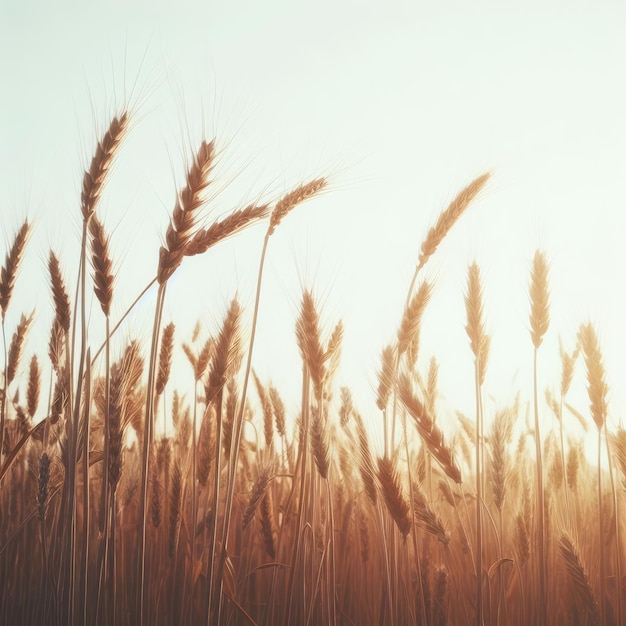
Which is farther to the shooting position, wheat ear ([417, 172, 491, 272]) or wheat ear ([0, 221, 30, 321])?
wheat ear ([0, 221, 30, 321])

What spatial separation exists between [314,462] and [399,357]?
0.32 meters

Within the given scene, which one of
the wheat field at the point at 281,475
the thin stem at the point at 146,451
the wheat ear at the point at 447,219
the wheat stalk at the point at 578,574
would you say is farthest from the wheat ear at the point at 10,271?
the wheat stalk at the point at 578,574

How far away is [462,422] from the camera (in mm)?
1826

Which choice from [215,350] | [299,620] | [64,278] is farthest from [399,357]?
[64,278]

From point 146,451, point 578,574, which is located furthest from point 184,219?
point 578,574

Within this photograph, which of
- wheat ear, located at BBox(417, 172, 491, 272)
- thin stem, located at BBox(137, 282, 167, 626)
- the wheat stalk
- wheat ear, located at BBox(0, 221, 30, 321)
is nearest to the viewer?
thin stem, located at BBox(137, 282, 167, 626)

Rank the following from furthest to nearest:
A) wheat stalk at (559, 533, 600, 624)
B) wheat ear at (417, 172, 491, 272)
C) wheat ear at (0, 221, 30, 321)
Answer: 1. wheat ear at (0, 221, 30, 321)
2. wheat ear at (417, 172, 491, 272)
3. wheat stalk at (559, 533, 600, 624)

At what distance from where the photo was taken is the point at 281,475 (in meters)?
1.56

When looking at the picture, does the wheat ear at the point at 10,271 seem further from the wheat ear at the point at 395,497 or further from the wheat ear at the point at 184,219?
the wheat ear at the point at 395,497

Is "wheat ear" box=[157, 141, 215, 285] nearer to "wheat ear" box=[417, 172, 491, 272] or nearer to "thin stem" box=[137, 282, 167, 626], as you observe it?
"thin stem" box=[137, 282, 167, 626]

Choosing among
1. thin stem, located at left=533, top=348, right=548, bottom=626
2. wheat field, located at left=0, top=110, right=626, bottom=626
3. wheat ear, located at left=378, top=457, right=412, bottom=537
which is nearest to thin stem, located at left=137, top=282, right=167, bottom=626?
wheat field, located at left=0, top=110, right=626, bottom=626

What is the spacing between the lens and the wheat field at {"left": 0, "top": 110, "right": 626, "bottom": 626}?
122 cm

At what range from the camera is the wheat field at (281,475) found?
1.22 metres

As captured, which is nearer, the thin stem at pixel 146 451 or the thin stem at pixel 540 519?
the thin stem at pixel 146 451
